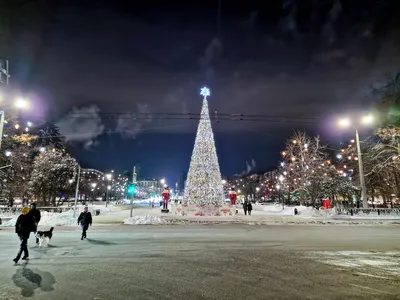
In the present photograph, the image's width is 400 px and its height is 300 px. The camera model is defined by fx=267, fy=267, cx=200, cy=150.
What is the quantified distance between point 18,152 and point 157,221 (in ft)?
61.4

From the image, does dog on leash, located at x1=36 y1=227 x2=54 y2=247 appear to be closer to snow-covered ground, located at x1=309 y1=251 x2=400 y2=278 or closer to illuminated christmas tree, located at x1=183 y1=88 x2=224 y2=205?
snow-covered ground, located at x1=309 y1=251 x2=400 y2=278

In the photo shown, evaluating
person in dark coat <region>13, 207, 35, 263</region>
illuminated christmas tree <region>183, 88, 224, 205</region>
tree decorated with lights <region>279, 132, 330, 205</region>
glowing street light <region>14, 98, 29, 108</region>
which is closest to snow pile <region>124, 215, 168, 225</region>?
illuminated christmas tree <region>183, 88, 224, 205</region>

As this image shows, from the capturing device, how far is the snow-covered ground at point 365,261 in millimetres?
7613

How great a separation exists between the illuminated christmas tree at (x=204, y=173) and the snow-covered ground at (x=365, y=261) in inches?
717

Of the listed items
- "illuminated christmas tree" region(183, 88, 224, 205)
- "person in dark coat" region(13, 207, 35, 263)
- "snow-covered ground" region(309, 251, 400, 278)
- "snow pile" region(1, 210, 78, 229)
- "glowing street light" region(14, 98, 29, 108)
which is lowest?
"snow pile" region(1, 210, 78, 229)

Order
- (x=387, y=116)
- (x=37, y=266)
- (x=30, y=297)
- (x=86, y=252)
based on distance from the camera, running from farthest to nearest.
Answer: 1. (x=86, y=252)
2. (x=37, y=266)
3. (x=387, y=116)
4. (x=30, y=297)

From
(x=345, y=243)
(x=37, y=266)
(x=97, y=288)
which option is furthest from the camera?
(x=345, y=243)

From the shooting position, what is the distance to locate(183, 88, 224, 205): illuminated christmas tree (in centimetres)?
2814

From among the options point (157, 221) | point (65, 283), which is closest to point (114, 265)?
point (65, 283)

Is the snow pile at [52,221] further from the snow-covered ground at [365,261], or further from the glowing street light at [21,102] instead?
the snow-covered ground at [365,261]

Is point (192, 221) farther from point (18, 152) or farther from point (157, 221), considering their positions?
point (18, 152)

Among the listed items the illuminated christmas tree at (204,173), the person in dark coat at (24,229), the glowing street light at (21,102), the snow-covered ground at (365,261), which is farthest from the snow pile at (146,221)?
the snow-covered ground at (365,261)

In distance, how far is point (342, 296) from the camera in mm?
5664

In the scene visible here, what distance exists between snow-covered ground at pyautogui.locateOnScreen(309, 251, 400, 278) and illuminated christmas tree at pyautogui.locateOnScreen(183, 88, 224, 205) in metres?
18.2
